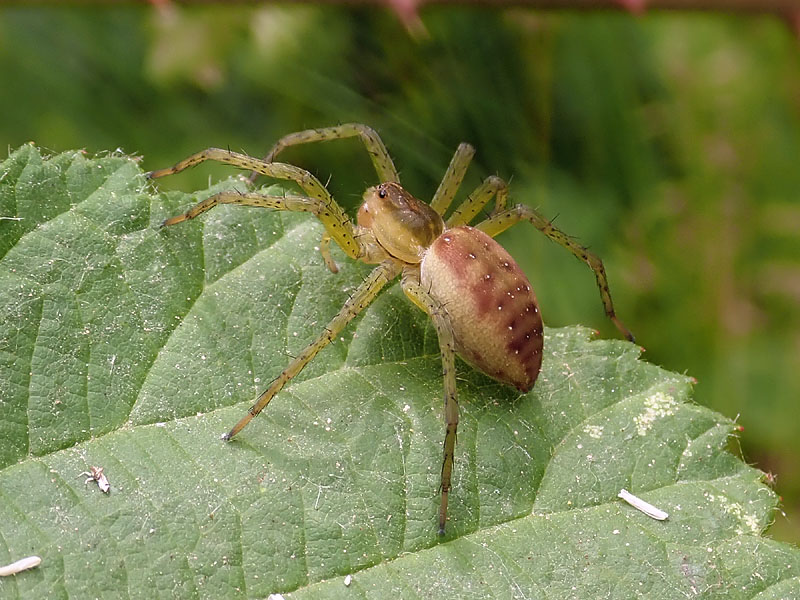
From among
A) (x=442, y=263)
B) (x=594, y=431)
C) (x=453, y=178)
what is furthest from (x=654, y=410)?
(x=453, y=178)

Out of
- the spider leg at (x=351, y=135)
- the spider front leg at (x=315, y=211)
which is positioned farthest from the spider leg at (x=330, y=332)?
the spider leg at (x=351, y=135)

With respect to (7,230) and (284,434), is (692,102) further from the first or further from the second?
(7,230)

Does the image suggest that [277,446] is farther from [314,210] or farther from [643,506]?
[643,506]

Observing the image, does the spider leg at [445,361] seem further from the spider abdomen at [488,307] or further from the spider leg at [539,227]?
the spider leg at [539,227]

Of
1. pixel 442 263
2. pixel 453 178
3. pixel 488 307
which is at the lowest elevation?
pixel 488 307

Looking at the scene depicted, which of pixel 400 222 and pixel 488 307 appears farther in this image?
pixel 400 222

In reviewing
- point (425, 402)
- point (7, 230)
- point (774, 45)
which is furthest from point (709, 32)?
point (7, 230)

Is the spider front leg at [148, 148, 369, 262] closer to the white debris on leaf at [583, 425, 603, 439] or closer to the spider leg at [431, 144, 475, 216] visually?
the spider leg at [431, 144, 475, 216]
